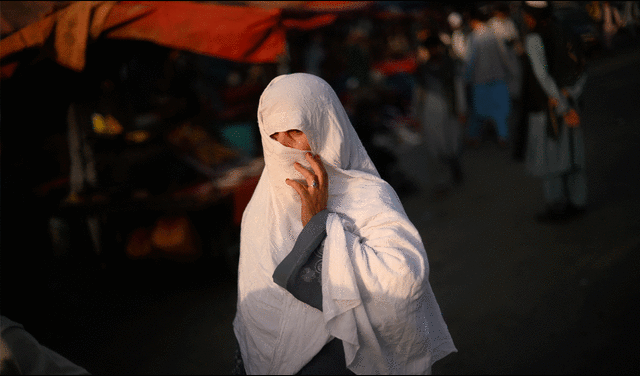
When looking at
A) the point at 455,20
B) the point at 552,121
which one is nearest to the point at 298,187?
the point at 552,121

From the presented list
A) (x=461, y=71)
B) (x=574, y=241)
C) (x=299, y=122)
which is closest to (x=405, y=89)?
(x=461, y=71)

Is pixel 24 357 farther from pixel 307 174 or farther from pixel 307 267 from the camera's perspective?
pixel 307 174

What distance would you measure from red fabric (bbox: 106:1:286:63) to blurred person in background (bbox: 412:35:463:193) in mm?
2837

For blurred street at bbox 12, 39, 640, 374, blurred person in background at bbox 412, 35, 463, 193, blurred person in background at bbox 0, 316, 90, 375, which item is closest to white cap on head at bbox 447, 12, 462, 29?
blurred person in background at bbox 412, 35, 463, 193

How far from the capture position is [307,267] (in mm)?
1554

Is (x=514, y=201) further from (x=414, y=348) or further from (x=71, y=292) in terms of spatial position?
(x=71, y=292)

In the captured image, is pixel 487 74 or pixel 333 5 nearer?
pixel 333 5

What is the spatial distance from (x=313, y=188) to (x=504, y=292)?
A: 231 cm

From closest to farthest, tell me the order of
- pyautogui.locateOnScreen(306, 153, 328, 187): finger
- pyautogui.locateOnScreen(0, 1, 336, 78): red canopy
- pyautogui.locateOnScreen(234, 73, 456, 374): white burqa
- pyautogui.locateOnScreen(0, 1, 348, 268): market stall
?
pyautogui.locateOnScreen(234, 73, 456, 374): white burqa
pyautogui.locateOnScreen(306, 153, 328, 187): finger
pyautogui.locateOnScreen(0, 1, 336, 78): red canopy
pyautogui.locateOnScreen(0, 1, 348, 268): market stall

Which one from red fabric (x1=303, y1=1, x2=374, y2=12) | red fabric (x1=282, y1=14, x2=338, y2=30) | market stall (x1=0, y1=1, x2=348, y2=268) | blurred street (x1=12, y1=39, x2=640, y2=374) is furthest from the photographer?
red fabric (x1=303, y1=1, x2=374, y2=12)

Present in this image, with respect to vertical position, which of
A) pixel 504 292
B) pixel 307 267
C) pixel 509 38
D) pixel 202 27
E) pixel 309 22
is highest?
pixel 202 27

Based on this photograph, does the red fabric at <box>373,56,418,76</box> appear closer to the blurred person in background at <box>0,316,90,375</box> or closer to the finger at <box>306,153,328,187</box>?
the finger at <box>306,153,328,187</box>

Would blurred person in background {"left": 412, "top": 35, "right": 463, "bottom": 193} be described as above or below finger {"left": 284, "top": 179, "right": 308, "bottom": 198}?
below

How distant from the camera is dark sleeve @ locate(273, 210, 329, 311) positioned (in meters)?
1.53
